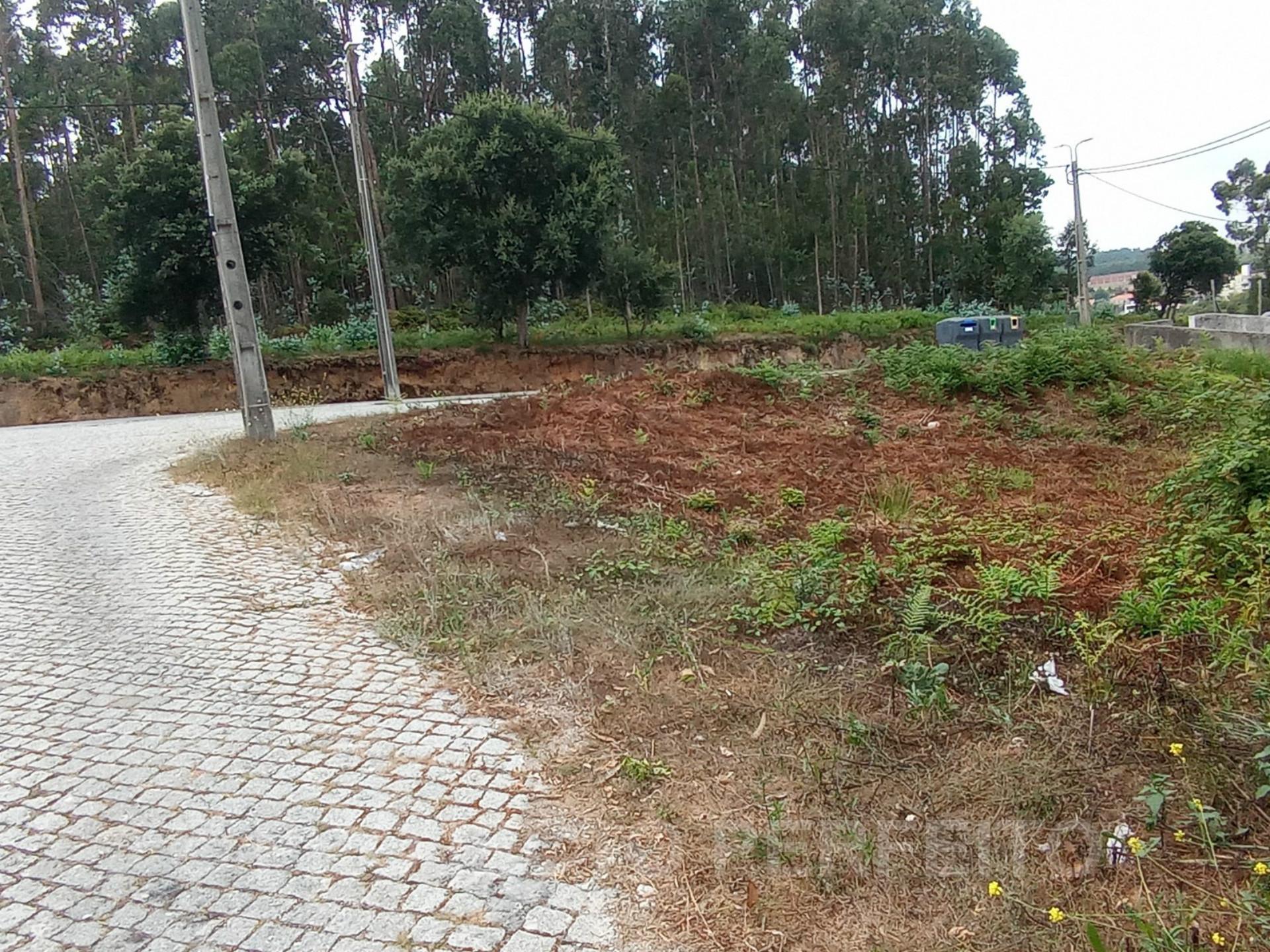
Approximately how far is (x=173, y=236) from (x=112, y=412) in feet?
14.9

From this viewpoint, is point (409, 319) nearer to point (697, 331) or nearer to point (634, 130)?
point (697, 331)

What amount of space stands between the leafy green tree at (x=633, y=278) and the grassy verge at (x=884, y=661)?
17947mm

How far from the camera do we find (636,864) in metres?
2.71

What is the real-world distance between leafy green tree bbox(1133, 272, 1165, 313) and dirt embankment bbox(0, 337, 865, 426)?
26.0 metres

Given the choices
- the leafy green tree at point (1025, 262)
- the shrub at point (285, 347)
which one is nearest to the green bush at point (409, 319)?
the shrub at point (285, 347)

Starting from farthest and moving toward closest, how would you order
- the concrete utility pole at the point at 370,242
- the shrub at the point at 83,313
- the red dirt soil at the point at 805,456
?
the shrub at the point at 83,313 → the concrete utility pole at the point at 370,242 → the red dirt soil at the point at 805,456

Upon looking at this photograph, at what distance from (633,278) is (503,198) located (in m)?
4.57

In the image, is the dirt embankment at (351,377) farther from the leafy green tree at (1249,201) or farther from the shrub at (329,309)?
the leafy green tree at (1249,201)

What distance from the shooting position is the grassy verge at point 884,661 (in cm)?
247

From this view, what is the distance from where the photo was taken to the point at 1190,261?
4391 cm

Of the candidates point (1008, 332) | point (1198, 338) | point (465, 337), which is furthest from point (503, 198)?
point (1198, 338)

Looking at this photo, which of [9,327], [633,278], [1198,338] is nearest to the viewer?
[1198,338]

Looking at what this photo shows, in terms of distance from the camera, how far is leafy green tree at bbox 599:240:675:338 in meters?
25.7

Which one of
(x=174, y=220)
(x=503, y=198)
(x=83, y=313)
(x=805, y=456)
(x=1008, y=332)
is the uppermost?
(x=503, y=198)
